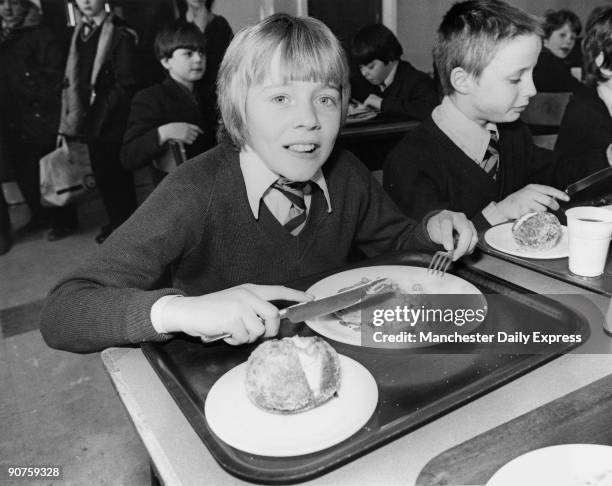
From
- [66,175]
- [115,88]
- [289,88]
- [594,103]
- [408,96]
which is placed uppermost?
[289,88]

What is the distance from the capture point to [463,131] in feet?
5.32

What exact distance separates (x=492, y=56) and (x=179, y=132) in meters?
2.36

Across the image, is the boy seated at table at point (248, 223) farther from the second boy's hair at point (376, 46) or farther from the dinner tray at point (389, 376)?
the second boy's hair at point (376, 46)

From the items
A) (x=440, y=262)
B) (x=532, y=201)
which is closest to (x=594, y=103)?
(x=532, y=201)

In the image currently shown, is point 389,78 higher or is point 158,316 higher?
point 158,316

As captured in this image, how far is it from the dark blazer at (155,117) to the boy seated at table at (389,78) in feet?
3.82

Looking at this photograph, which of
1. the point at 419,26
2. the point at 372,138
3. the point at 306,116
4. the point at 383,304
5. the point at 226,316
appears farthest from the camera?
the point at 419,26

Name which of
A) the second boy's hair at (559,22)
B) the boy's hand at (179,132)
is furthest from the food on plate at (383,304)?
the second boy's hair at (559,22)

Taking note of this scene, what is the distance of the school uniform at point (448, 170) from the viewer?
156 cm

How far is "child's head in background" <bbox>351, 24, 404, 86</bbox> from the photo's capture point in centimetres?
373

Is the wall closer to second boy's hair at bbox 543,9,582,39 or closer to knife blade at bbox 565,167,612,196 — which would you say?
second boy's hair at bbox 543,9,582,39

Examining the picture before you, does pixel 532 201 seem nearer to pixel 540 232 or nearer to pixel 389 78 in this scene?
pixel 540 232

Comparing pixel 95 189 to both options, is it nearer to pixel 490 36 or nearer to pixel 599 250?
pixel 490 36

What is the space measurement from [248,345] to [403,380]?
0.23 metres
